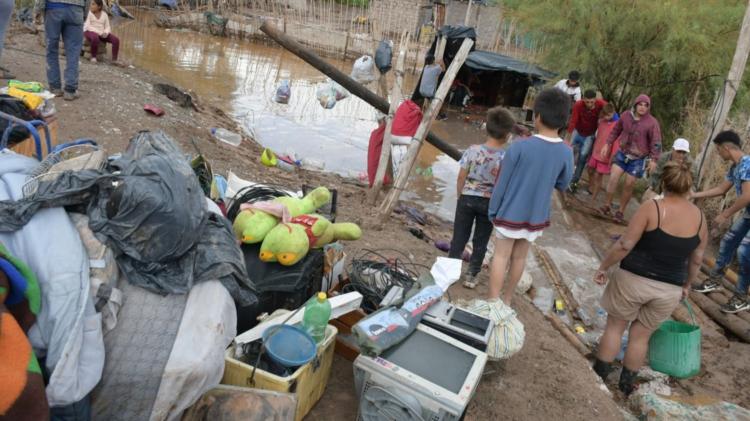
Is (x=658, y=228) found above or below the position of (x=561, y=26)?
A: below

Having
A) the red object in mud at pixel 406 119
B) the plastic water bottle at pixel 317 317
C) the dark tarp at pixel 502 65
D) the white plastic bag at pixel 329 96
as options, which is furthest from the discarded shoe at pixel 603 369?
the dark tarp at pixel 502 65

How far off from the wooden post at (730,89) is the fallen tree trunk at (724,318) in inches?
90.5

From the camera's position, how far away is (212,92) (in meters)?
12.2

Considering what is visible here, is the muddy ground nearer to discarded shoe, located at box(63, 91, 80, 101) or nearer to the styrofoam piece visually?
discarded shoe, located at box(63, 91, 80, 101)

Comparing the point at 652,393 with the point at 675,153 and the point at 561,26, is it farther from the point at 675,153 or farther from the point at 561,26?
the point at 561,26

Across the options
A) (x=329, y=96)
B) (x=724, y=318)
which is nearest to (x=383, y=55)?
(x=329, y=96)

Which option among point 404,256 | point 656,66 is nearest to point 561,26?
point 656,66

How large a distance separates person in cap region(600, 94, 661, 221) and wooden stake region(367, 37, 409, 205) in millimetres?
Answer: 3399

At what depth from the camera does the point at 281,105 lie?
11.9 metres

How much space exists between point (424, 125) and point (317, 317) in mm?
3348

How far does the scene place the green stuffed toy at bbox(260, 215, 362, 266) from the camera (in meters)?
3.03

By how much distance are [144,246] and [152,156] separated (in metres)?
0.45

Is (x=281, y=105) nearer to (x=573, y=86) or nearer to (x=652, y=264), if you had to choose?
(x=573, y=86)

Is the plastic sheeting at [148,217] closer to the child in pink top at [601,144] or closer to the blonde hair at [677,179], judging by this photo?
the blonde hair at [677,179]
